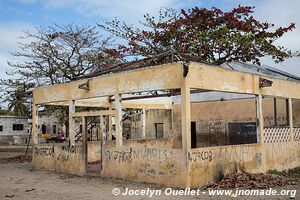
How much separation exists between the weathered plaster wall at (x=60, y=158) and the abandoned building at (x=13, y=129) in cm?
2396

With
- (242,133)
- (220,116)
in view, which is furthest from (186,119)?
(220,116)

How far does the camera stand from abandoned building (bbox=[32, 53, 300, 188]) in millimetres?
9625

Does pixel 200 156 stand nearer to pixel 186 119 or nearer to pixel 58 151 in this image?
pixel 186 119

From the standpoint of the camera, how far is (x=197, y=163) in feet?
30.8

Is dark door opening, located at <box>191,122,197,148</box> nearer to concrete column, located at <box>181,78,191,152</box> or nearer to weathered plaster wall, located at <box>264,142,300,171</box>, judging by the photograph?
weathered plaster wall, located at <box>264,142,300,171</box>

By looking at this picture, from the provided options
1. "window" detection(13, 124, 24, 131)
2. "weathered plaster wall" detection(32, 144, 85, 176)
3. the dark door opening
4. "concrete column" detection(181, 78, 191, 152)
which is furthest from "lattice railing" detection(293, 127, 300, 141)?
"window" detection(13, 124, 24, 131)

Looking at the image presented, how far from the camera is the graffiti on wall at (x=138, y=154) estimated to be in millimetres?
9828

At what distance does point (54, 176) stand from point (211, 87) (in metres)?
6.09

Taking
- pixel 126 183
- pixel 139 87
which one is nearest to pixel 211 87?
pixel 139 87

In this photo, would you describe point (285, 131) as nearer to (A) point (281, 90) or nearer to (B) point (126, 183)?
(A) point (281, 90)

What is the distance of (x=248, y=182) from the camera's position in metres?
9.70

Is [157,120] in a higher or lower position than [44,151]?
higher

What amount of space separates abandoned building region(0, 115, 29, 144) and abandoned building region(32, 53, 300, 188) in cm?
2307

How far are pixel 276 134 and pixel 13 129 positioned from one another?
104 feet
